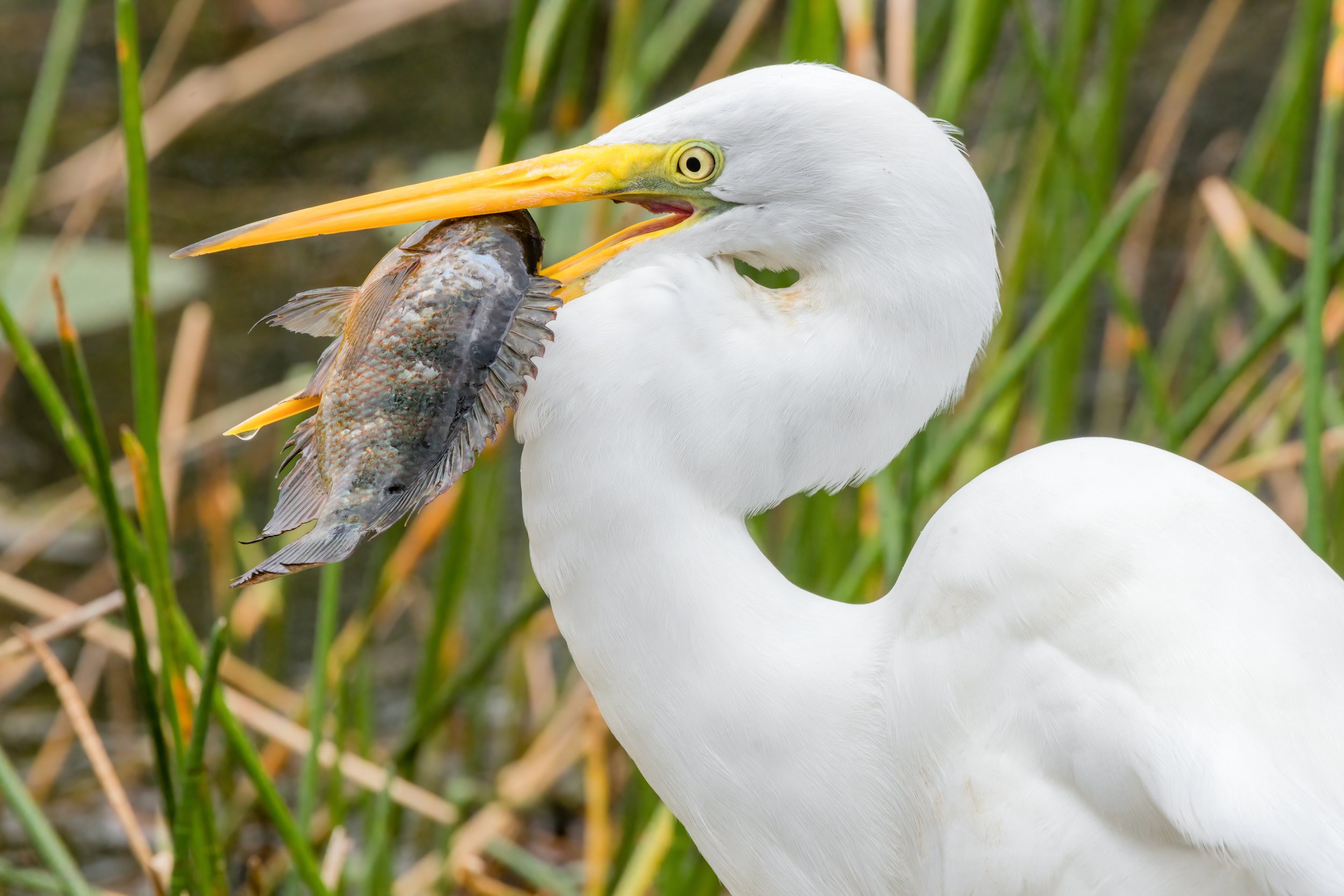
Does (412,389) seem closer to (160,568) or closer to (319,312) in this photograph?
(319,312)

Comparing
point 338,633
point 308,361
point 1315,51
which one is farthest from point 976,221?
point 308,361

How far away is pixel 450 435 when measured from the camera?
836mm

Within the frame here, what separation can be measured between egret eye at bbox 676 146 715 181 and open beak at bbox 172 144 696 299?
0.03ft

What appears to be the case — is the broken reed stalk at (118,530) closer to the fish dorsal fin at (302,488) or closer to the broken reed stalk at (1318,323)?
the fish dorsal fin at (302,488)

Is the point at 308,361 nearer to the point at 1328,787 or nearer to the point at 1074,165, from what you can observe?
the point at 1074,165

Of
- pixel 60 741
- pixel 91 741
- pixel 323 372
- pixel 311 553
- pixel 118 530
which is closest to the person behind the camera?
pixel 311 553

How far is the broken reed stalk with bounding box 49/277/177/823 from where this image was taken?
1027 millimetres

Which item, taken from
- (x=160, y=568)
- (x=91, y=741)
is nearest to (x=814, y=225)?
(x=160, y=568)

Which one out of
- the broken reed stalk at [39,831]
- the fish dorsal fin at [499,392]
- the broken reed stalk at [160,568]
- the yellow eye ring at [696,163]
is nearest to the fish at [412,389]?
the fish dorsal fin at [499,392]

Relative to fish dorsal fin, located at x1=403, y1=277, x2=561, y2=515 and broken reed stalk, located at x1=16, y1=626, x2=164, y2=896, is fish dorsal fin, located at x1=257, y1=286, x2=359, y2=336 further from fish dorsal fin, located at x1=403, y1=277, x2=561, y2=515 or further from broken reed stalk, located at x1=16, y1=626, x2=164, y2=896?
broken reed stalk, located at x1=16, y1=626, x2=164, y2=896

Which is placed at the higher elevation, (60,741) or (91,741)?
(91,741)

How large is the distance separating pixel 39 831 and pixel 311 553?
1.74 feet

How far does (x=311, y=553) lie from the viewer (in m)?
0.78

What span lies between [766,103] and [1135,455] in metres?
0.34
